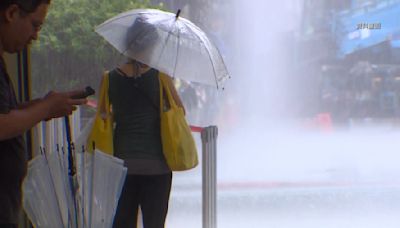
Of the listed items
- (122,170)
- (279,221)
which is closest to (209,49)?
(122,170)

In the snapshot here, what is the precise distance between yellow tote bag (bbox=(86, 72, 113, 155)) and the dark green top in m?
0.04

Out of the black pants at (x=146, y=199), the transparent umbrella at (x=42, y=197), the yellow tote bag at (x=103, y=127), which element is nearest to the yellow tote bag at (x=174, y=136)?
the black pants at (x=146, y=199)

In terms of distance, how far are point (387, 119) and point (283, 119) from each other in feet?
4.80

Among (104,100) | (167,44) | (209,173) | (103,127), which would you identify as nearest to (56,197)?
(103,127)

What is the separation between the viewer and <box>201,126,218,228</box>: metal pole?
14.5 ft

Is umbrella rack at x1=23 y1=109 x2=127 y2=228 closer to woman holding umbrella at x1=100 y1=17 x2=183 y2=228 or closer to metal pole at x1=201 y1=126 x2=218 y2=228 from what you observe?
woman holding umbrella at x1=100 y1=17 x2=183 y2=228

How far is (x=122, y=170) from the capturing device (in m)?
2.67

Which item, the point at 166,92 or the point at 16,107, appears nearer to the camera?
the point at 16,107

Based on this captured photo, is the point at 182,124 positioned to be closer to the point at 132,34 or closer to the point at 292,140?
the point at 132,34

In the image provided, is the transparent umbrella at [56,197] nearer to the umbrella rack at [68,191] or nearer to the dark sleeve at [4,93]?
the umbrella rack at [68,191]

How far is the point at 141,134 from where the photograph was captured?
363 centimetres

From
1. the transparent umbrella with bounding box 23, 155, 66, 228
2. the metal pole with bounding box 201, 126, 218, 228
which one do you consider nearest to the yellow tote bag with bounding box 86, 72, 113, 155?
the metal pole with bounding box 201, 126, 218, 228

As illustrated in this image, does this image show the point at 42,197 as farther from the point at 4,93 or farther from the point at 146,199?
the point at 146,199

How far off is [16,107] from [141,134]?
5.28 feet
